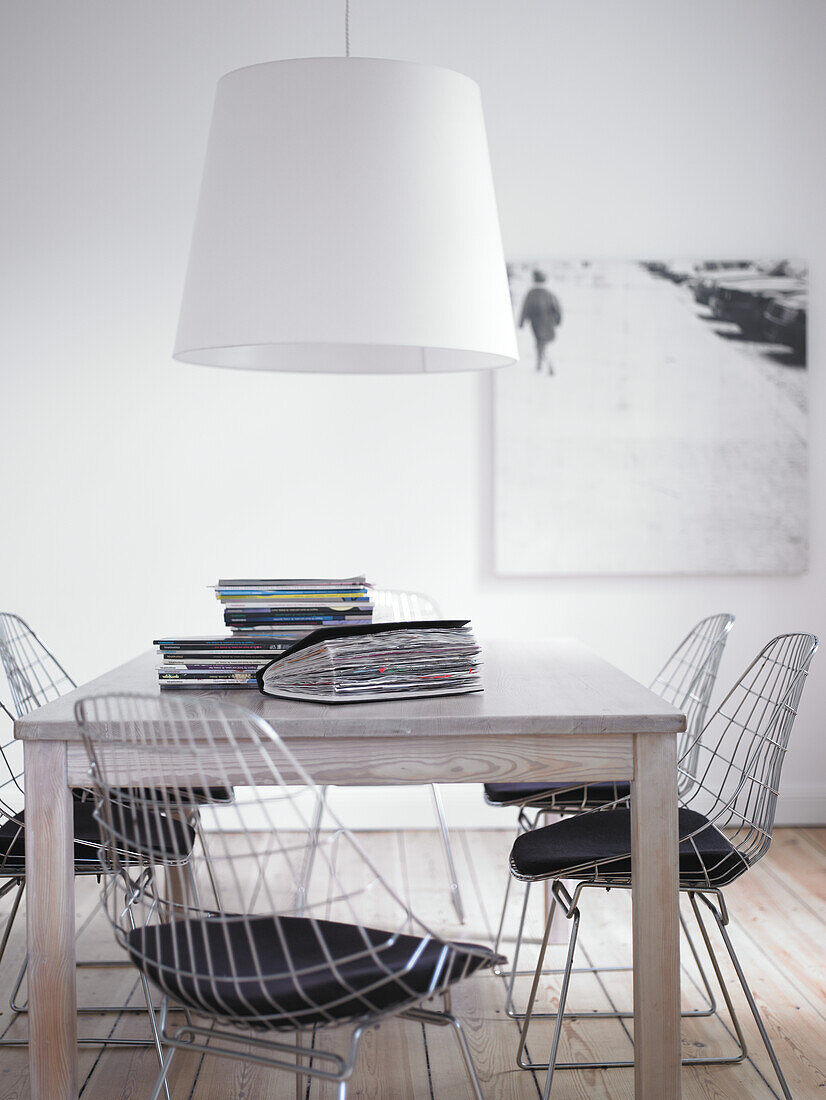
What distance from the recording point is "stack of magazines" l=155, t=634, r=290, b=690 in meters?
2.11

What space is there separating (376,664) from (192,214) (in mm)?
2529

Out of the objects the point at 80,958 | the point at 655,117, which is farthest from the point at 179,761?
the point at 655,117

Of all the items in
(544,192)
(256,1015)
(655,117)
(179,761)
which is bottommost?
A: (256,1015)

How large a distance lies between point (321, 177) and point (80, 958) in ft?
6.66

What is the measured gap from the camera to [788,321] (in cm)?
395

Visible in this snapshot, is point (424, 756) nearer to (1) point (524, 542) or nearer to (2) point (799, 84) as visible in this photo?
(1) point (524, 542)

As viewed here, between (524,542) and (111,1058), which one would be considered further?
(524,542)

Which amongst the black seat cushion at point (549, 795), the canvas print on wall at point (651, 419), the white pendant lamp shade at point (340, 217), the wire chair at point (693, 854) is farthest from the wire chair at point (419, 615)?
the white pendant lamp shade at point (340, 217)

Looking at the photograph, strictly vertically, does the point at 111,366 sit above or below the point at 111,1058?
above

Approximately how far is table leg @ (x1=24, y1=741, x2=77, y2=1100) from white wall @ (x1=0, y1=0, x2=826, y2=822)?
213cm

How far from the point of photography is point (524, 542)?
13.0ft

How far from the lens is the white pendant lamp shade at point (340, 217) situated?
187cm

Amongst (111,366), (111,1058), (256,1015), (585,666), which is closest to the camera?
(256,1015)

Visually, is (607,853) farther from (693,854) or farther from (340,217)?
(340,217)
